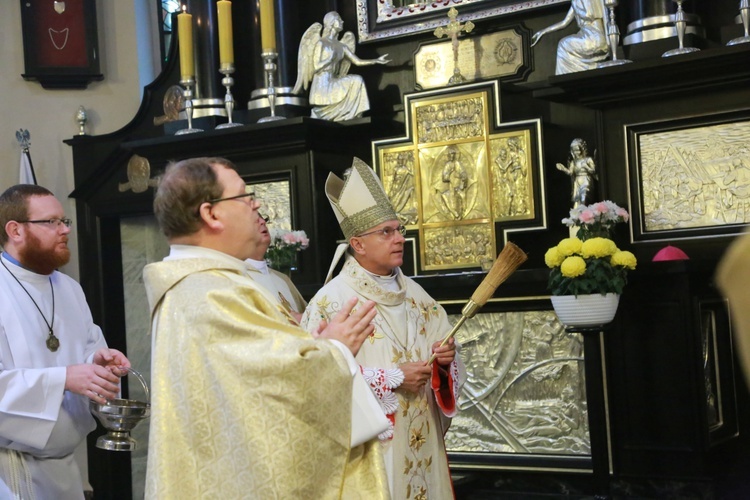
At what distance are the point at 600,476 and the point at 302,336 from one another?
3091mm

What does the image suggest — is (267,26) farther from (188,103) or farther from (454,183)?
(454,183)

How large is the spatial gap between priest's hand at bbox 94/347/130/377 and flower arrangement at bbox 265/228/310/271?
→ 264 centimetres

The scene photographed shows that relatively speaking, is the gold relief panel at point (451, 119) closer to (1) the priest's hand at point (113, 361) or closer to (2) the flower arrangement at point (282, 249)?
(2) the flower arrangement at point (282, 249)

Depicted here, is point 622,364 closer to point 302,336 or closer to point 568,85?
point 568,85

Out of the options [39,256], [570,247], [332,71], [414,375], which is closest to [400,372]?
[414,375]

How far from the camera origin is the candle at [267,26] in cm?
737

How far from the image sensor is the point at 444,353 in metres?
4.05

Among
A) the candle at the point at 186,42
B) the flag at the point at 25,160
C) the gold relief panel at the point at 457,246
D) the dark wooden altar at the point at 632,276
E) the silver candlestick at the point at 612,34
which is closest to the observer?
the dark wooden altar at the point at 632,276

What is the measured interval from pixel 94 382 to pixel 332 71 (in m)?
4.16

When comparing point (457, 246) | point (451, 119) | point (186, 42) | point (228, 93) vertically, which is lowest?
point (457, 246)

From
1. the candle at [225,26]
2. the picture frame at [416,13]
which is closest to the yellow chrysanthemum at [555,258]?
the picture frame at [416,13]

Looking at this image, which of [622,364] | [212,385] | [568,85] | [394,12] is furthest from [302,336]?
[394,12]

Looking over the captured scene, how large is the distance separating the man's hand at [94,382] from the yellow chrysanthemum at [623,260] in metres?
2.66

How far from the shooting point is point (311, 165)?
7484 millimetres
